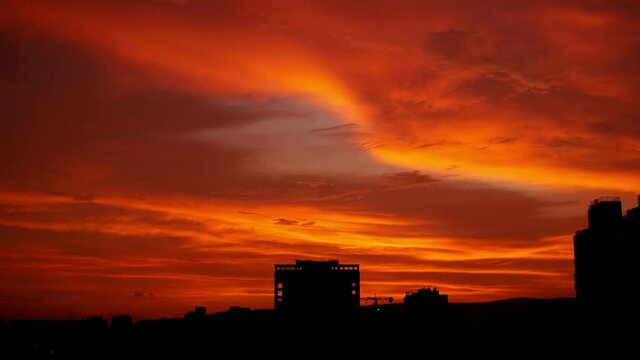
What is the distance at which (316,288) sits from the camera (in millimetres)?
192375

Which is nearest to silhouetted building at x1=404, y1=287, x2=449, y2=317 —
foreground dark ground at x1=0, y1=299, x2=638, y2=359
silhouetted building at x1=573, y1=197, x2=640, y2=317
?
foreground dark ground at x1=0, y1=299, x2=638, y2=359

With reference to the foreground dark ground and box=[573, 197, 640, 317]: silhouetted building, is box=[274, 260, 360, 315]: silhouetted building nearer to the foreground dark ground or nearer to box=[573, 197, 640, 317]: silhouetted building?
the foreground dark ground

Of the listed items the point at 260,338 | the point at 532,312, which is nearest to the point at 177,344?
the point at 260,338

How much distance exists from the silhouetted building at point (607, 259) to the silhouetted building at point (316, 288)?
67.6 meters

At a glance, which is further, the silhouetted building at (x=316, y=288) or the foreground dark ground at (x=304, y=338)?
the silhouetted building at (x=316, y=288)

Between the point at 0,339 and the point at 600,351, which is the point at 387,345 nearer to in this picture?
the point at 600,351

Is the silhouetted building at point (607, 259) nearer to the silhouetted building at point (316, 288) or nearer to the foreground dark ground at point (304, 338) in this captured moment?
the foreground dark ground at point (304, 338)

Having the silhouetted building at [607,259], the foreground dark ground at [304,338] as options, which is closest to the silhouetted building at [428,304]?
the foreground dark ground at [304,338]

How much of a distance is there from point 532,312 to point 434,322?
23.8 m

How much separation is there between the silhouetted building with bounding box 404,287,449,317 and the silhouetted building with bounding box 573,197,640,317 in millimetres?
38736

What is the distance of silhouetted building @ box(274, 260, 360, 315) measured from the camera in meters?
191

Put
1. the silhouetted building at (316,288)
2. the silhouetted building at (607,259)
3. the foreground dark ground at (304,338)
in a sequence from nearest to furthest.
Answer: the silhouetted building at (607,259), the foreground dark ground at (304,338), the silhouetted building at (316,288)

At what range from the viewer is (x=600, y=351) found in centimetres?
10938

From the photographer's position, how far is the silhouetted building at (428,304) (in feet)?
563
